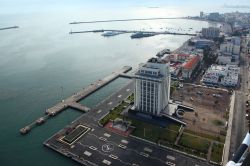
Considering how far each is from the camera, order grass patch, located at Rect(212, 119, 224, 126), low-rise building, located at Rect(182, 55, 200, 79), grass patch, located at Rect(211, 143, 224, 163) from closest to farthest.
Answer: grass patch, located at Rect(211, 143, 224, 163) → grass patch, located at Rect(212, 119, 224, 126) → low-rise building, located at Rect(182, 55, 200, 79)

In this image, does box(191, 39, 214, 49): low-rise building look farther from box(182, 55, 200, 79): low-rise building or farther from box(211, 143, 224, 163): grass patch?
box(211, 143, 224, 163): grass patch

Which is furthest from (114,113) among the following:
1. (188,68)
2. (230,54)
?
(230,54)

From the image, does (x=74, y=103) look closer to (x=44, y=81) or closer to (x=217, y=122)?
(x=44, y=81)

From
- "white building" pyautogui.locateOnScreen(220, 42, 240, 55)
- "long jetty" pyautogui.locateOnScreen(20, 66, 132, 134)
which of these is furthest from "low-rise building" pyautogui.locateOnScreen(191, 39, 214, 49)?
"long jetty" pyautogui.locateOnScreen(20, 66, 132, 134)

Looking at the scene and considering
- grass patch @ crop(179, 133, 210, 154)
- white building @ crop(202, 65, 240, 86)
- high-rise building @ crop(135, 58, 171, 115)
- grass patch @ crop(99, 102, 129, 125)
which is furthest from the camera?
white building @ crop(202, 65, 240, 86)

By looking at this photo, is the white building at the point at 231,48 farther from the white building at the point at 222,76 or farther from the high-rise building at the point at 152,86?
the high-rise building at the point at 152,86

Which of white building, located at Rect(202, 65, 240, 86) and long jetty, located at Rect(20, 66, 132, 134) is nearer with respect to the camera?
long jetty, located at Rect(20, 66, 132, 134)


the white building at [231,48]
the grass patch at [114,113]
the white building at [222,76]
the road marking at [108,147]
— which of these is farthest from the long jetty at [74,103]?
the white building at [231,48]

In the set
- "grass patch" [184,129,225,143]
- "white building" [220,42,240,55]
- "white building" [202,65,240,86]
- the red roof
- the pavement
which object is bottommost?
the pavement
